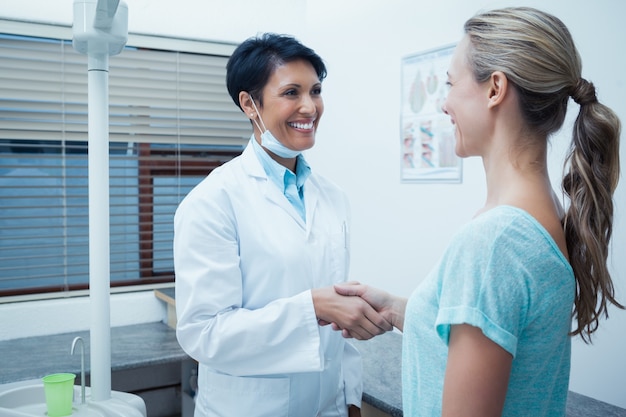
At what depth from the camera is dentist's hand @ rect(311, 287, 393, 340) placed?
137 centimetres

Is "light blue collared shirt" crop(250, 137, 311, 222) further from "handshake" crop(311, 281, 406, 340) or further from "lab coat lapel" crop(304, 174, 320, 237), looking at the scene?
"handshake" crop(311, 281, 406, 340)

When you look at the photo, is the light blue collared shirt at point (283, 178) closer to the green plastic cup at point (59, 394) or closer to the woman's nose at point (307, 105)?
the woman's nose at point (307, 105)

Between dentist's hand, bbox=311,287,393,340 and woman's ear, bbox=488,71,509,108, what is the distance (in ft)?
2.10

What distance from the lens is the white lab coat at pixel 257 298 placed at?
1.36 meters

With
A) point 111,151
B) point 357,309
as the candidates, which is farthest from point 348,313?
point 111,151

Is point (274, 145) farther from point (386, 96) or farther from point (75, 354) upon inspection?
point (75, 354)

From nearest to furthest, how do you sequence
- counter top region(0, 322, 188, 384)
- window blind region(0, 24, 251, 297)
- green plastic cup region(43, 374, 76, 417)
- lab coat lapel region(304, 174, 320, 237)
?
green plastic cup region(43, 374, 76, 417)
lab coat lapel region(304, 174, 320, 237)
counter top region(0, 322, 188, 384)
window blind region(0, 24, 251, 297)

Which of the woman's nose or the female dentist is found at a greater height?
the woman's nose

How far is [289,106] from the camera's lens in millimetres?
1639

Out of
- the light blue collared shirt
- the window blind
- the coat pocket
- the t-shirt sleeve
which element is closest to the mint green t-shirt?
the t-shirt sleeve

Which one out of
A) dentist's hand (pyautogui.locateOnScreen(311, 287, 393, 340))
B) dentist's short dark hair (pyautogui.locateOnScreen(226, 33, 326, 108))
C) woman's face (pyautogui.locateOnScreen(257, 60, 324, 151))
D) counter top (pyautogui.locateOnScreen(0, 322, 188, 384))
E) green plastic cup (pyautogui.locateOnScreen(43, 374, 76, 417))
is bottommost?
counter top (pyautogui.locateOnScreen(0, 322, 188, 384))

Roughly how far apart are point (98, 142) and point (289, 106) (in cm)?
50

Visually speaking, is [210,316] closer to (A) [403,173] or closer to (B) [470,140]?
(B) [470,140]

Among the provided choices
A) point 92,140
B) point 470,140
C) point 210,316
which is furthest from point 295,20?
point 470,140
